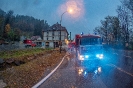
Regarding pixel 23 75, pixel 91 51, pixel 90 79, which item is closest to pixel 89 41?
pixel 91 51

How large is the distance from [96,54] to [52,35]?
317ft

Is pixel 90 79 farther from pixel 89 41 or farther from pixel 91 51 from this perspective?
pixel 89 41

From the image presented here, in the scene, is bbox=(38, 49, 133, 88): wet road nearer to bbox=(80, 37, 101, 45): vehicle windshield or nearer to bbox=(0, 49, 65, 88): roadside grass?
bbox=(0, 49, 65, 88): roadside grass

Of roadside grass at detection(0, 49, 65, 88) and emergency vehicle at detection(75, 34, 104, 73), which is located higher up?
emergency vehicle at detection(75, 34, 104, 73)

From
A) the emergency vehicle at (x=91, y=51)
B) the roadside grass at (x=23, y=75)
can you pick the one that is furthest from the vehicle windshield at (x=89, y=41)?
the roadside grass at (x=23, y=75)

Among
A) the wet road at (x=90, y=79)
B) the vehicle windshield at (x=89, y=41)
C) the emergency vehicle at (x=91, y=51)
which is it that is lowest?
the wet road at (x=90, y=79)

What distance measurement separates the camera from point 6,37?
110 metres

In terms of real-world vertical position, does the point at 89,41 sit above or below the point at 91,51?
above

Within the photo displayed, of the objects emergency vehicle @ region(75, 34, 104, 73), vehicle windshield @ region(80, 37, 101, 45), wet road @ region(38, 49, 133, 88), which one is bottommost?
wet road @ region(38, 49, 133, 88)

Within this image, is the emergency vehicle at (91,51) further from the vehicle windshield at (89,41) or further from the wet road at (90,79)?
the wet road at (90,79)

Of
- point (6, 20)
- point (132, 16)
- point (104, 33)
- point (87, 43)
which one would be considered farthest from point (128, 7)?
point (6, 20)

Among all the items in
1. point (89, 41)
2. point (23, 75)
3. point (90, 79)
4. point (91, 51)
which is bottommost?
point (90, 79)

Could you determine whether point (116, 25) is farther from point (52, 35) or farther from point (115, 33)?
point (52, 35)

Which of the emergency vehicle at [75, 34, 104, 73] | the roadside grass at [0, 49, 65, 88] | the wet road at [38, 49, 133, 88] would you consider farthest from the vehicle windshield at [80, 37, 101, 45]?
the wet road at [38, 49, 133, 88]
